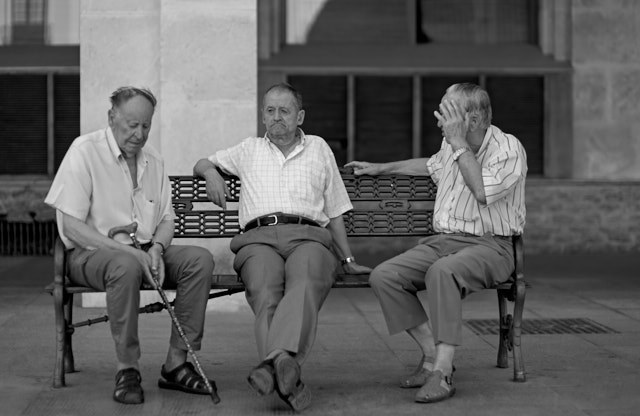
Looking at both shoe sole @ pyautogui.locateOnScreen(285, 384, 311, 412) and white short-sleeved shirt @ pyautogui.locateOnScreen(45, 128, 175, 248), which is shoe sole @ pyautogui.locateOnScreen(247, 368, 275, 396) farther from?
white short-sleeved shirt @ pyautogui.locateOnScreen(45, 128, 175, 248)

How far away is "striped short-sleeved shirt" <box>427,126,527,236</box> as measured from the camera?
571 centimetres

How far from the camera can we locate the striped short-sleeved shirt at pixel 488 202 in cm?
571

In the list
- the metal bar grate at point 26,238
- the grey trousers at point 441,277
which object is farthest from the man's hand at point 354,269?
the metal bar grate at point 26,238

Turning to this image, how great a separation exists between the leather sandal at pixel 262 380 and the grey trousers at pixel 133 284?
65 centimetres

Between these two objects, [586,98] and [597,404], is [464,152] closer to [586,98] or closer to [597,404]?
[597,404]

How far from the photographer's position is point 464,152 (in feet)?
18.4

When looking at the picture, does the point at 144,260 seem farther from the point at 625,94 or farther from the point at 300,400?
the point at 625,94

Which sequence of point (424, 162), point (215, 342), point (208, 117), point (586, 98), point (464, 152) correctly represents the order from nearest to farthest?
point (464, 152) → point (424, 162) → point (215, 342) → point (208, 117) → point (586, 98)

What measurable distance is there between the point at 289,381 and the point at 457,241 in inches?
50.8

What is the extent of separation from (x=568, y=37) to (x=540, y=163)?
1.45 m

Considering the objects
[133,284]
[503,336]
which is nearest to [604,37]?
[503,336]

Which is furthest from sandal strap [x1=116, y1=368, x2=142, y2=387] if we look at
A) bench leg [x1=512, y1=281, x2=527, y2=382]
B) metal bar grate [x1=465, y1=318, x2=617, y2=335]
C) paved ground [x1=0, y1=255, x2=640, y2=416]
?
metal bar grate [x1=465, y1=318, x2=617, y2=335]

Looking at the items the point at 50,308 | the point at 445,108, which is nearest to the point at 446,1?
the point at 50,308

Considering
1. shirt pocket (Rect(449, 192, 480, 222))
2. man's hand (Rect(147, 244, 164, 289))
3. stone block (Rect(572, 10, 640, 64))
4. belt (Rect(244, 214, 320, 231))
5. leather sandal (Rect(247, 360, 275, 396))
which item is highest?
stone block (Rect(572, 10, 640, 64))
